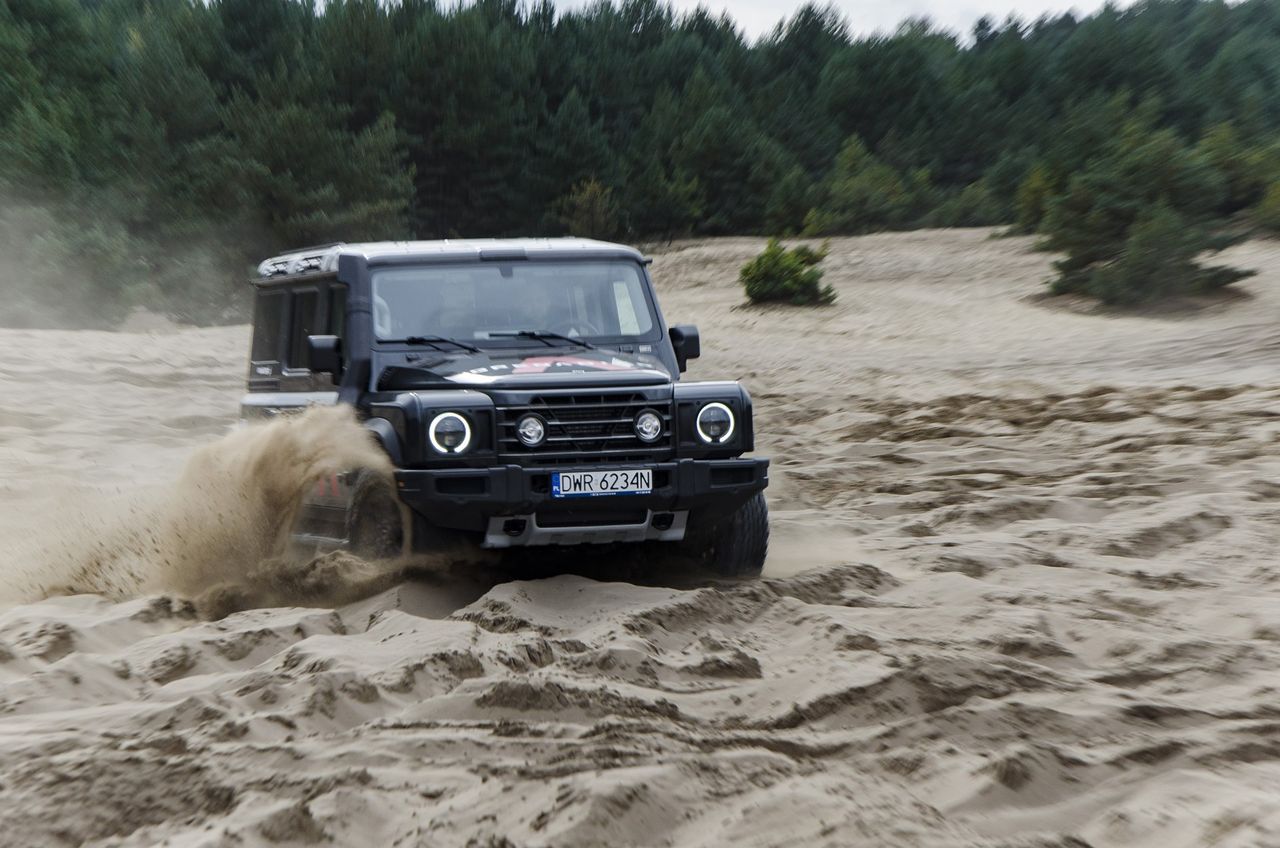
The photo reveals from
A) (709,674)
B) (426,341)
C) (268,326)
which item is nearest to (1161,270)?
(268,326)

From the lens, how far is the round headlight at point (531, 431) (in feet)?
18.8

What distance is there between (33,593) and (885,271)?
20.9 metres

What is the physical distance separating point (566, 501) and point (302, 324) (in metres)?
2.11

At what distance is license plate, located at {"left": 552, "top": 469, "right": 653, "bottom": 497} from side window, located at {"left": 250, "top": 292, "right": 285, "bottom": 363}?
2382mm

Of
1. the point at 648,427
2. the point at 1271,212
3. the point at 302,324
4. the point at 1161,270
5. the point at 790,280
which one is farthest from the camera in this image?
the point at 790,280

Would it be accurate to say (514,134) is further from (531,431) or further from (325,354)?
(531,431)

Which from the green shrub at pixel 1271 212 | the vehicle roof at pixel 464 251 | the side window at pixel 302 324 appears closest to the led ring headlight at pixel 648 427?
the vehicle roof at pixel 464 251

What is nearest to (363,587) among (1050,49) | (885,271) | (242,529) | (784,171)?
(242,529)

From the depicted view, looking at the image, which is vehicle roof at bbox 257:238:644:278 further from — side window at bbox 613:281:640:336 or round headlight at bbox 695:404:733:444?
round headlight at bbox 695:404:733:444

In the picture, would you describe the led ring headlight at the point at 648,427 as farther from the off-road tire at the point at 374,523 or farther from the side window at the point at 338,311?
the side window at the point at 338,311

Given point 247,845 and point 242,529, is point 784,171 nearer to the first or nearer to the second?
point 242,529

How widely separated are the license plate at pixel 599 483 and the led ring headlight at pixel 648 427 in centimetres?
16

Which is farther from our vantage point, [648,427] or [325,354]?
[325,354]

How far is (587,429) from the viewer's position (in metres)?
5.81
